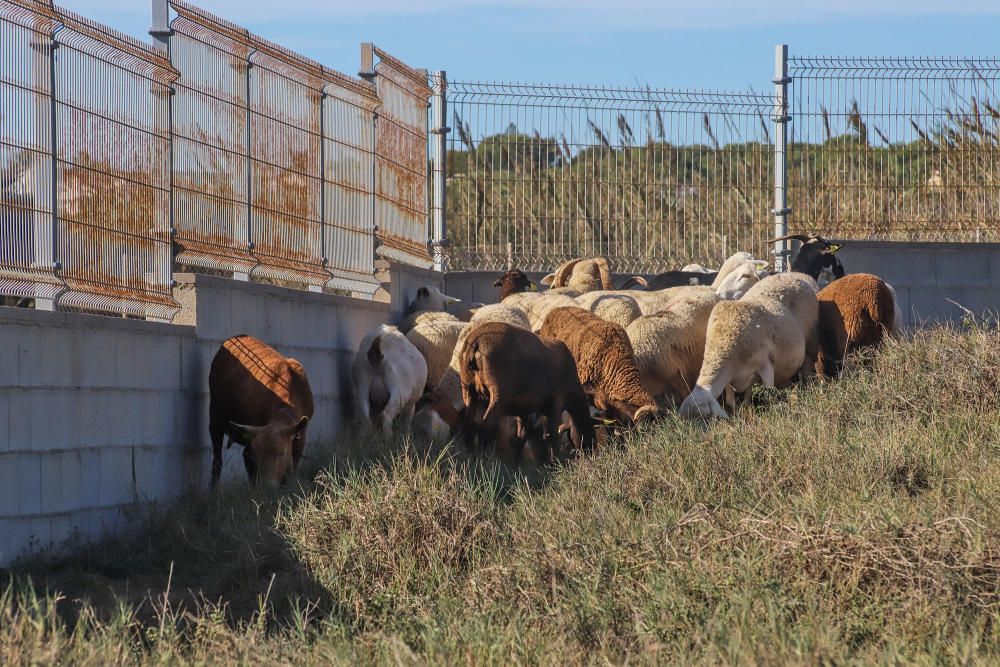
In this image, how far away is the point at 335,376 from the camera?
1400 centimetres

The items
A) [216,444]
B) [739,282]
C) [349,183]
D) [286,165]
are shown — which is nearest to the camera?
[216,444]

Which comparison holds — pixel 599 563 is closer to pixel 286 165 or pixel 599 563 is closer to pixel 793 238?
pixel 286 165

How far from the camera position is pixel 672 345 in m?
15.0

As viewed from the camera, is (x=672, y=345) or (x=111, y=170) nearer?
(x=111, y=170)

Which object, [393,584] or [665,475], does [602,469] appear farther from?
[393,584]

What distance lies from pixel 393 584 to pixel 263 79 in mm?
6249

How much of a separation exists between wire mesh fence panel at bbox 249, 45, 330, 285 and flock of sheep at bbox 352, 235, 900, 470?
1.11 m

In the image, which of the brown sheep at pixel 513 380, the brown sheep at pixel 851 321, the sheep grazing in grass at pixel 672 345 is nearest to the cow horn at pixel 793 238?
the brown sheep at pixel 851 321

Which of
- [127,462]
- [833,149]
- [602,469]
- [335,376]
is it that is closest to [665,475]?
[602,469]

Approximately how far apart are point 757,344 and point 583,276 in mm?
4336

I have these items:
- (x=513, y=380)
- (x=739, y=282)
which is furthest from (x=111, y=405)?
(x=739, y=282)

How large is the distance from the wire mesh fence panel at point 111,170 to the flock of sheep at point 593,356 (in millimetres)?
2960

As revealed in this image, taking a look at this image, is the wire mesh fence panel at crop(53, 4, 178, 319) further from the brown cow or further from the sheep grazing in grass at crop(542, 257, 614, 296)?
the sheep grazing in grass at crop(542, 257, 614, 296)

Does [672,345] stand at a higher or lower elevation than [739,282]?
lower
